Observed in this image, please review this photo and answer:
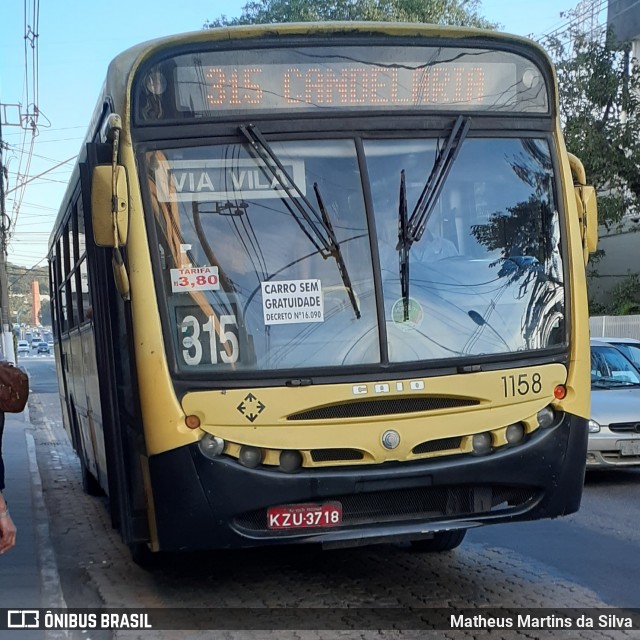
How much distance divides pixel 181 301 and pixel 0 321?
27346mm

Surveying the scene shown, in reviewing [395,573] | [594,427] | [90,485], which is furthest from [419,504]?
[90,485]

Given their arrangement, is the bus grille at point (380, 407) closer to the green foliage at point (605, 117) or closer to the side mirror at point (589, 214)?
the side mirror at point (589, 214)

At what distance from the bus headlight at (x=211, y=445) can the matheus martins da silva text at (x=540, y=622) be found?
165cm

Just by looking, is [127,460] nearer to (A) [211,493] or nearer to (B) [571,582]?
(A) [211,493]

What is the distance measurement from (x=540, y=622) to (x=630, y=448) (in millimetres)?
5157

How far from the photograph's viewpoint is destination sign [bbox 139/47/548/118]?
18.6 ft

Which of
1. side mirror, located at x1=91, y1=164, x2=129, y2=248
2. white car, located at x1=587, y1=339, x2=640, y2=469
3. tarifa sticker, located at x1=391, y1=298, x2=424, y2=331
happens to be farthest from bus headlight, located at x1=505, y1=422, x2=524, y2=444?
white car, located at x1=587, y1=339, x2=640, y2=469

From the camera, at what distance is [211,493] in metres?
5.36

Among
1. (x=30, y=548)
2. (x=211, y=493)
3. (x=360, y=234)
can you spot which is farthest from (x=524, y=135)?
(x=30, y=548)

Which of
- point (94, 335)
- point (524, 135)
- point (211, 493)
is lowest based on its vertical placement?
point (211, 493)

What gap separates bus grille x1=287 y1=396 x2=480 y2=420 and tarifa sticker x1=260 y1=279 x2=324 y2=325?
20.0 inches

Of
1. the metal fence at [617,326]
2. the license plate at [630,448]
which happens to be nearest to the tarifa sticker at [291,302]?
the license plate at [630,448]

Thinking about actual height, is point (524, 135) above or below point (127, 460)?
above

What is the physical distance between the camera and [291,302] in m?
5.55
